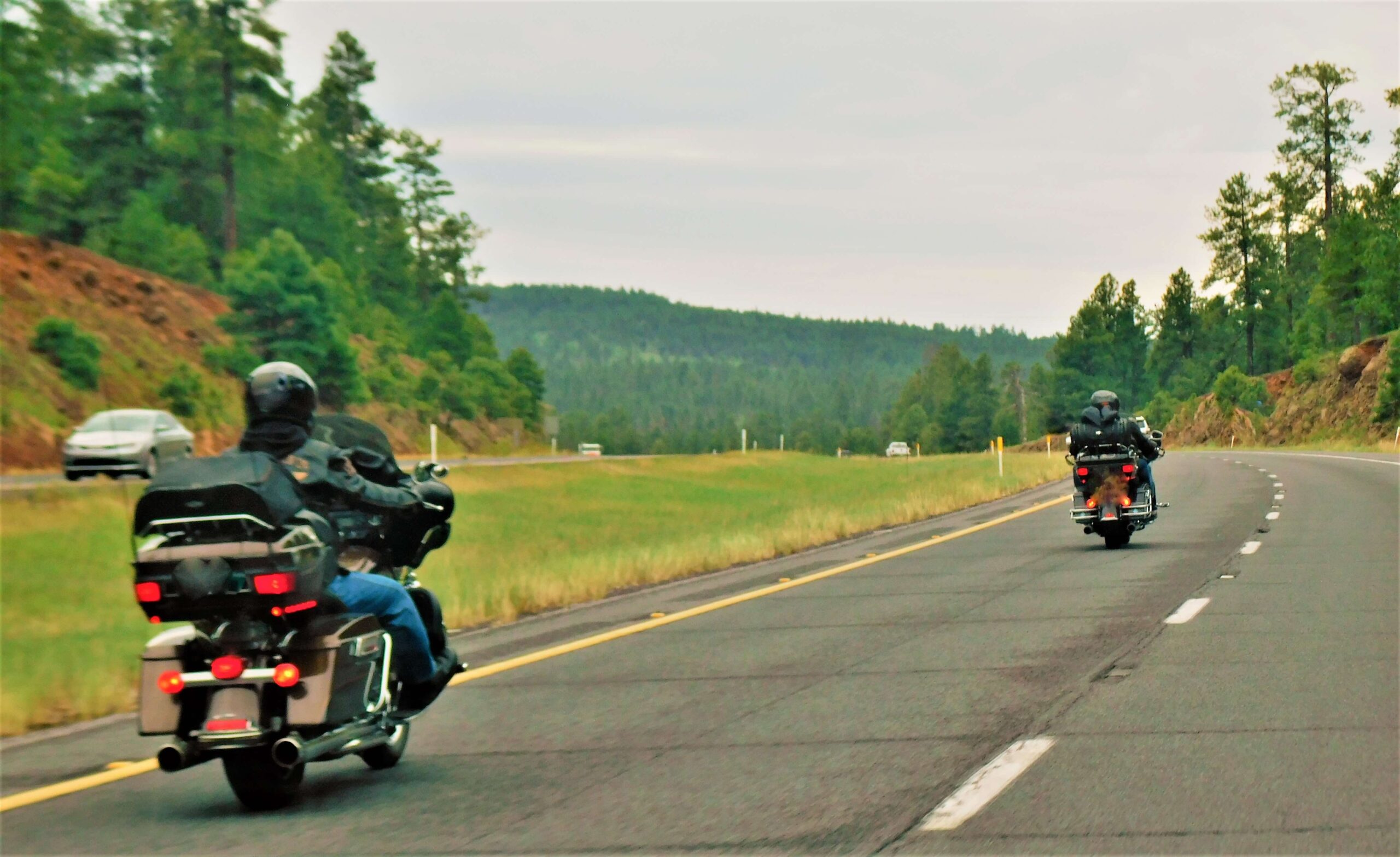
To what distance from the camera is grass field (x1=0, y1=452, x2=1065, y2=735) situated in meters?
13.6

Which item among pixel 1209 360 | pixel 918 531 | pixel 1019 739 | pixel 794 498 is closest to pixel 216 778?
pixel 1019 739

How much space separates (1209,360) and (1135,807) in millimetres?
148275

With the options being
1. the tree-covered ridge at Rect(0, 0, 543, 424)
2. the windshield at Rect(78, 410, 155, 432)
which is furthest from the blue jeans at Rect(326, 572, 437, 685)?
the tree-covered ridge at Rect(0, 0, 543, 424)

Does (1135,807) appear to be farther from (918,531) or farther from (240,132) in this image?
(240,132)

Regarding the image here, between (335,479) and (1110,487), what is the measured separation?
14.5 meters

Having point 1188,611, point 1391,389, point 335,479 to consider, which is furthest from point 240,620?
point 1391,389

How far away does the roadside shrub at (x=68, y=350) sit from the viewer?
57125 millimetres

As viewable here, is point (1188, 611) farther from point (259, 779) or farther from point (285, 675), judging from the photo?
point (285, 675)

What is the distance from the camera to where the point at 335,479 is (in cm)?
670

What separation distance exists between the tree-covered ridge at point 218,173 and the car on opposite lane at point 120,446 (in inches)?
1335

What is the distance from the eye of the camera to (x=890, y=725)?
8.35 metres

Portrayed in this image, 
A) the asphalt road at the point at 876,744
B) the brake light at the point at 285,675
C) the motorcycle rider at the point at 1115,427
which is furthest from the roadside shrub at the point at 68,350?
the brake light at the point at 285,675

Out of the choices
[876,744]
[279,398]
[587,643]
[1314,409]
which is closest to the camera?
[279,398]

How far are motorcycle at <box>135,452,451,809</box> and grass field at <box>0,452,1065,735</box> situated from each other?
341cm
